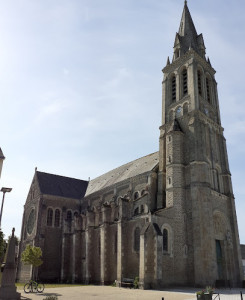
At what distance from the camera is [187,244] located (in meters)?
28.9

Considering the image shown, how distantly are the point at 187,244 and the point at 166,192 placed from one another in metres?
5.78

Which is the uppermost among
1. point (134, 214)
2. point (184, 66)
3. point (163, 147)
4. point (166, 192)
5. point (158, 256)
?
point (184, 66)

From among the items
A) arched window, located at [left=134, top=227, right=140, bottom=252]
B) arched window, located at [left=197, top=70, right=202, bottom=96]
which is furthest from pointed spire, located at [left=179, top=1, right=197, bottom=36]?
arched window, located at [left=134, top=227, right=140, bottom=252]

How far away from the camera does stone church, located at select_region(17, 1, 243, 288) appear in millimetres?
27969

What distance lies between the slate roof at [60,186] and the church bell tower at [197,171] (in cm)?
1897

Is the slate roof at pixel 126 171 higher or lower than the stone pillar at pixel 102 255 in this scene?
higher

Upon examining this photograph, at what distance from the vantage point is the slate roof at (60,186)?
45.7 m

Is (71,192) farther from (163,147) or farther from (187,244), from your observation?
(187,244)

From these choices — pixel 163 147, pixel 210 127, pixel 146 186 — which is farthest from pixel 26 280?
Answer: pixel 210 127

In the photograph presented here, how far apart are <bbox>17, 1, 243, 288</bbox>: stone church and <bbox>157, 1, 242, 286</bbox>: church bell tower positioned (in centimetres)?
11

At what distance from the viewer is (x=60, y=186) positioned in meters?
48.1

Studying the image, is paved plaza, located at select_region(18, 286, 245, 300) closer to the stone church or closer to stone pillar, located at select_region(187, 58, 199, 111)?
the stone church

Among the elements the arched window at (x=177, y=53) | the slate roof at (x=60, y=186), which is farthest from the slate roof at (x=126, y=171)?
the arched window at (x=177, y=53)

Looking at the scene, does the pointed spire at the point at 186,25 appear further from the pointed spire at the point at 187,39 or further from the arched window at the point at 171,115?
the arched window at the point at 171,115
